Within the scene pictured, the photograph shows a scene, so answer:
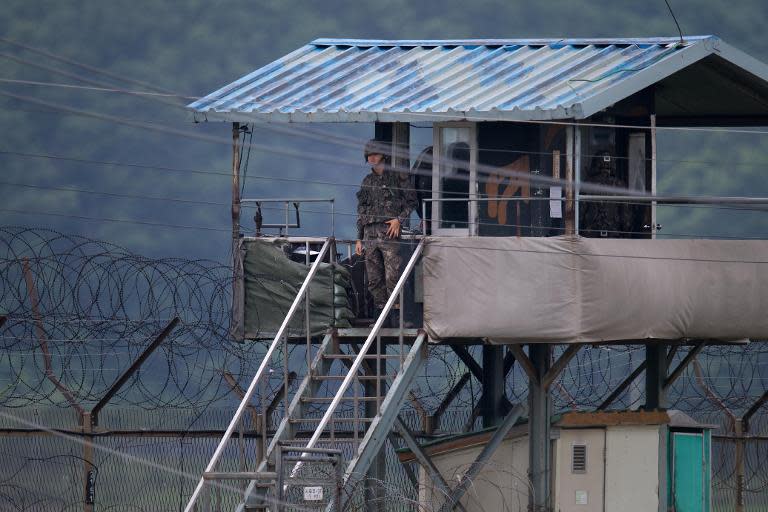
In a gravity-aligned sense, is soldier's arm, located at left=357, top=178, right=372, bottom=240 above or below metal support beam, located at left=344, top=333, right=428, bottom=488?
above

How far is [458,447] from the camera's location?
79.8ft

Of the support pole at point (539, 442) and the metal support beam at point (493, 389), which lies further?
the metal support beam at point (493, 389)

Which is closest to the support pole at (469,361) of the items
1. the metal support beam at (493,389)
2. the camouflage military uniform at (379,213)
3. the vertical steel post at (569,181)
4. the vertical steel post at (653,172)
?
the metal support beam at (493,389)

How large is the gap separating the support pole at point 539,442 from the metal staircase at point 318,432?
200 cm

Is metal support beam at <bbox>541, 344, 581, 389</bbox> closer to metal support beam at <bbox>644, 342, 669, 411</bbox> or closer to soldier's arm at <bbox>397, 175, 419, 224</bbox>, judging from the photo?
metal support beam at <bbox>644, 342, 669, 411</bbox>

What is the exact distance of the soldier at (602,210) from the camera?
24.2 m

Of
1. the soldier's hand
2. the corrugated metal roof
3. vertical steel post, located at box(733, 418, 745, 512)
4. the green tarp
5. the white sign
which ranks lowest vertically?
vertical steel post, located at box(733, 418, 745, 512)

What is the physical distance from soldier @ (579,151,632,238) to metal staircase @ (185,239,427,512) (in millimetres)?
3106

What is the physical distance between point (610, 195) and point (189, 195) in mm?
83657

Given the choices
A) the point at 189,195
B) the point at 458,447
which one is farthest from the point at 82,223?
the point at 458,447

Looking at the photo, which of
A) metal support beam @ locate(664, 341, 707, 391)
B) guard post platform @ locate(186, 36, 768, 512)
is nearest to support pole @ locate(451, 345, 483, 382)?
guard post platform @ locate(186, 36, 768, 512)

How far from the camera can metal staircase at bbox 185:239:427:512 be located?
1866 cm

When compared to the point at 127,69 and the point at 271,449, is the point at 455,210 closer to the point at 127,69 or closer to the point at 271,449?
the point at 271,449

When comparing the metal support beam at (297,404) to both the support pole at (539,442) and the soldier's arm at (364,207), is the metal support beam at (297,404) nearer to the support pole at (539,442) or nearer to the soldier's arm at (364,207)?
the soldier's arm at (364,207)
